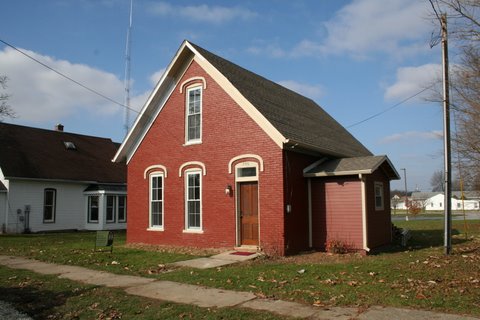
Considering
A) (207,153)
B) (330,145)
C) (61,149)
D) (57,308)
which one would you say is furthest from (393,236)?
(61,149)

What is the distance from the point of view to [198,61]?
17.1m

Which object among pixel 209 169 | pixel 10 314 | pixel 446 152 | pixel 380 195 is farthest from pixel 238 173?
pixel 10 314

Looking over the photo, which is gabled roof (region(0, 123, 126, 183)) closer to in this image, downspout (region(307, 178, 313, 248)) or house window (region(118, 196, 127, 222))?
house window (region(118, 196, 127, 222))

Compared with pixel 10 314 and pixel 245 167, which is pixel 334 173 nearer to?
pixel 245 167

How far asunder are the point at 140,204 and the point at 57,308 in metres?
10.8

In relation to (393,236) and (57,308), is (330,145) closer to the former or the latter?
(393,236)

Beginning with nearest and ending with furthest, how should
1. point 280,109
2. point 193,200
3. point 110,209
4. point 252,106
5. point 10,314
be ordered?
point 10,314
point 252,106
point 193,200
point 280,109
point 110,209

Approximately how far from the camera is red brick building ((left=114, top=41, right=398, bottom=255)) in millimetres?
14516

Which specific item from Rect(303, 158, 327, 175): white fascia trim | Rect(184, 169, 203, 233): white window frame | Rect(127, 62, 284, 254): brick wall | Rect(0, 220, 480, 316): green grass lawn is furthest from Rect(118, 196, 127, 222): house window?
Rect(303, 158, 327, 175): white fascia trim

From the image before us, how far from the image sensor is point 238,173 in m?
15.6

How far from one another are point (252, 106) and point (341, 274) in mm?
6830

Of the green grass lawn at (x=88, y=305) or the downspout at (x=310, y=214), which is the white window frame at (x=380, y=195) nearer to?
the downspout at (x=310, y=214)

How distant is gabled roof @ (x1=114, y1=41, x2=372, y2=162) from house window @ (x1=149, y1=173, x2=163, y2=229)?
1.96 metres

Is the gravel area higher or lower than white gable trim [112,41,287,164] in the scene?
lower
